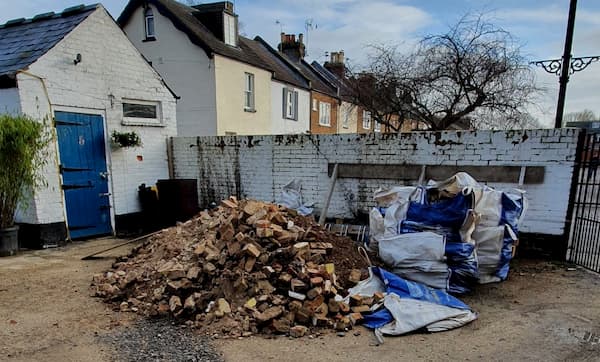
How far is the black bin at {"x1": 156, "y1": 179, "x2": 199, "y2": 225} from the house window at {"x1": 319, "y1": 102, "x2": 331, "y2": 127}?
42.3 ft

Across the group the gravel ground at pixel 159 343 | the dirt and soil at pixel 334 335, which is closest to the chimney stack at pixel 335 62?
the dirt and soil at pixel 334 335

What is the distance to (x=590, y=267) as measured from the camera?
4.78 meters

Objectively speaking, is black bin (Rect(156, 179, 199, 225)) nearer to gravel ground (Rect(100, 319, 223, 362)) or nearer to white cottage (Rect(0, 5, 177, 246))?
white cottage (Rect(0, 5, 177, 246))

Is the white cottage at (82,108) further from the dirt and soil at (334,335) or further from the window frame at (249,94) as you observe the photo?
the window frame at (249,94)

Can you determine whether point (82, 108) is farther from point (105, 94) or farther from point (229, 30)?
point (229, 30)

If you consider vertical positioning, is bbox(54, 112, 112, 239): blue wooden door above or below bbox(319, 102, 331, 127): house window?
below

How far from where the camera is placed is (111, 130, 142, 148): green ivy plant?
6.56 m

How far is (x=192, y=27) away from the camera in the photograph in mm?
11898

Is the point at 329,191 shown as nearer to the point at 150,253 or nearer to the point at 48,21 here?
the point at 150,253

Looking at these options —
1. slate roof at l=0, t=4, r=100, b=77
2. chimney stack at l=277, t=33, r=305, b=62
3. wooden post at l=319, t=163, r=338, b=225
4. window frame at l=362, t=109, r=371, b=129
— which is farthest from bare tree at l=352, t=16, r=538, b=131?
chimney stack at l=277, t=33, r=305, b=62

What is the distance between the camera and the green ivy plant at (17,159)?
16.4 feet

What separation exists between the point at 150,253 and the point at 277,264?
83.4 inches

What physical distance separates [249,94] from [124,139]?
759 cm

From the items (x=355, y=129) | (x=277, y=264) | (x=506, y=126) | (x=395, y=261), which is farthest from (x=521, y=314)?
(x=355, y=129)
